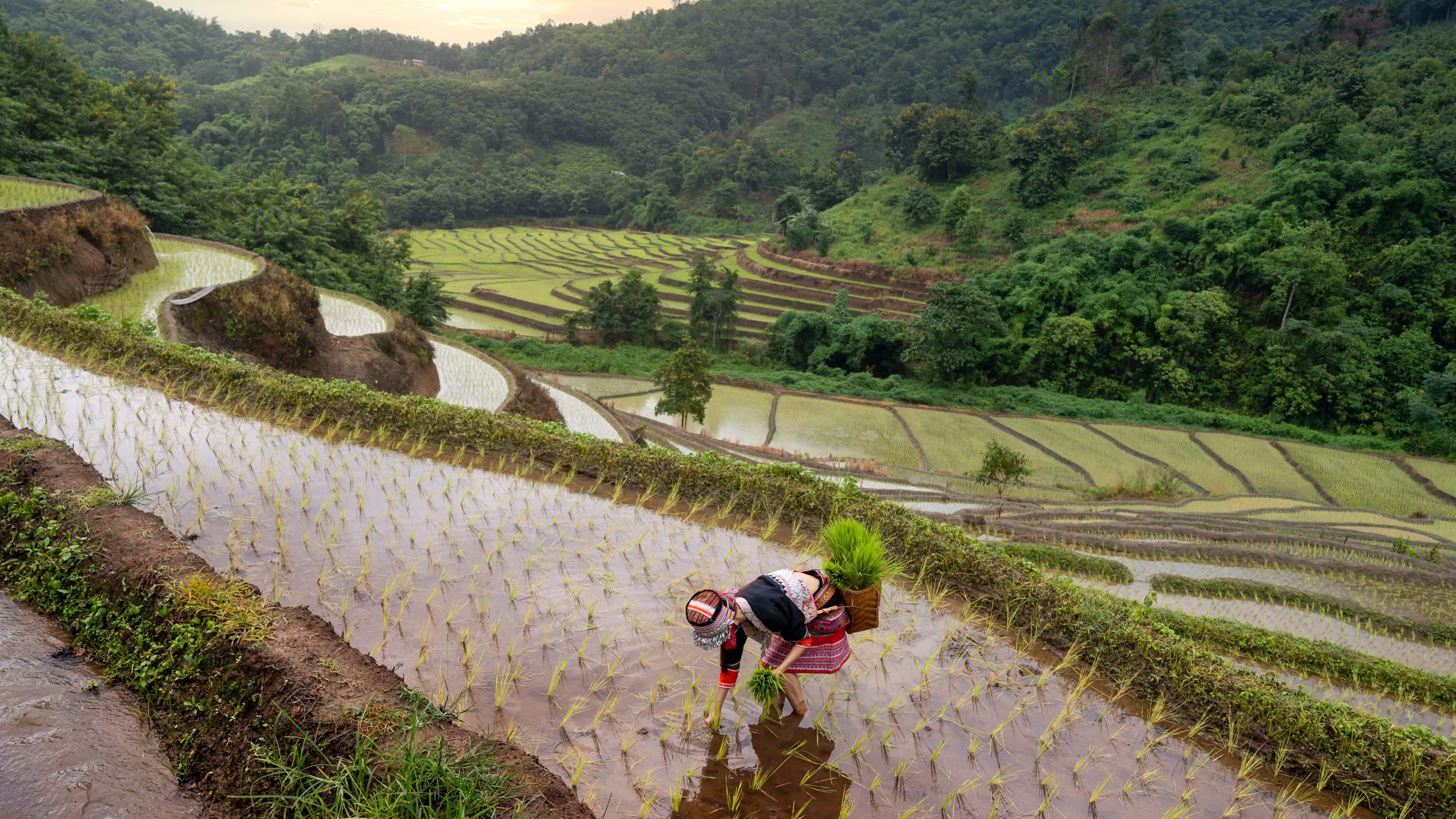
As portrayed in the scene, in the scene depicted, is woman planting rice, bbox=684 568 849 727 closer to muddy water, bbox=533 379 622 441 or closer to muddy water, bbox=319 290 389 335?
muddy water, bbox=533 379 622 441

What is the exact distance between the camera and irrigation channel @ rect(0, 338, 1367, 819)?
3.82 m

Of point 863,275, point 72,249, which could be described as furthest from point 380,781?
point 863,275

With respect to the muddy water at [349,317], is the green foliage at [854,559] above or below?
above

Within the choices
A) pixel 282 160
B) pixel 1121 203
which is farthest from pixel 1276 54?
pixel 282 160

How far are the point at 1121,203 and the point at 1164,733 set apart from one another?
35.5 metres

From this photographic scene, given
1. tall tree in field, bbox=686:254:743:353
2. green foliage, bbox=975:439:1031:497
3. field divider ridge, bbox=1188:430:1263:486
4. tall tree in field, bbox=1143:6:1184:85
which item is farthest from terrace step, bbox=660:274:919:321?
tall tree in field, bbox=1143:6:1184:85

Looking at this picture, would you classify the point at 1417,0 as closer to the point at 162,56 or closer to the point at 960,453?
the point at 960,453

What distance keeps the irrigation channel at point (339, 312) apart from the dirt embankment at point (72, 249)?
292 millimetres

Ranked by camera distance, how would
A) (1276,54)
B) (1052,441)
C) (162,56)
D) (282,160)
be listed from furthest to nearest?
(162,56) → (282,160) → (1276,54) → (1052,441)

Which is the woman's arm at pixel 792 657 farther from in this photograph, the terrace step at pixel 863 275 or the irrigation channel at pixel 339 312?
the terrace step at pixel 863 275

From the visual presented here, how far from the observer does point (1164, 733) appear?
4527 mm

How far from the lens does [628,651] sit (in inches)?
183

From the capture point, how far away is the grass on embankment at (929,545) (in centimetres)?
434

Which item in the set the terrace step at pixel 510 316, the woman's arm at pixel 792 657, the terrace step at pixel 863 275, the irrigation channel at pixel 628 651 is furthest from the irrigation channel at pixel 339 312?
the terrace step at pixel 863 275
